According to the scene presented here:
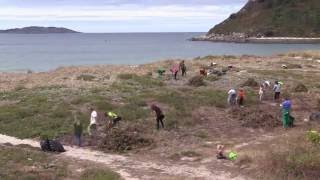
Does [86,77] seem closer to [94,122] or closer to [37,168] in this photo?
[94,122]

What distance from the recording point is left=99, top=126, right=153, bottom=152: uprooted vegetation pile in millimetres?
27688

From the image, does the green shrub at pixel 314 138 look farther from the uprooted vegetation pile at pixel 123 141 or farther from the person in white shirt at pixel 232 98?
the person in white shirt at pixel 232 98

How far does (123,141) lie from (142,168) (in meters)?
4.08

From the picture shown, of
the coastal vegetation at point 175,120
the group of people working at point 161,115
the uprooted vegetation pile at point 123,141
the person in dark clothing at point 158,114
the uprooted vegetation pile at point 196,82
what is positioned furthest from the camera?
the uprooted vegetation pile at point 196,82

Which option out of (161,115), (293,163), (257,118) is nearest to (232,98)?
(257,118)

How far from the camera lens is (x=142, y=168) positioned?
2409cm

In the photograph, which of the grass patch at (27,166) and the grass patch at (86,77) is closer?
the grass patch at (27,166)

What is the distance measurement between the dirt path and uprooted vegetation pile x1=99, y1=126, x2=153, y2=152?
2.62 ft

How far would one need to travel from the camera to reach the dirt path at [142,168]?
75.0 ft

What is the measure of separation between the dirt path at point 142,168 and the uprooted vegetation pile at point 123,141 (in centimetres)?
80

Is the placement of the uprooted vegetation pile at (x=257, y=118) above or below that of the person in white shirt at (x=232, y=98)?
below

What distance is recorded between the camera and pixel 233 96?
121 ft

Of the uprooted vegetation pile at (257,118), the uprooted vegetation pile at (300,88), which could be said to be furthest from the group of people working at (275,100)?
the uprooted vegetation pile at (300,88)

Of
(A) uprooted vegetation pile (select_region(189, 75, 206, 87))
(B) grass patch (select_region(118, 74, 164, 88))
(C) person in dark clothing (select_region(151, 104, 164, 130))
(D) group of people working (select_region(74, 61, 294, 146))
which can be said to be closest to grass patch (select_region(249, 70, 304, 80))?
(A) uprooted vegetation pile (select_region(189, 75, 206, 87))
